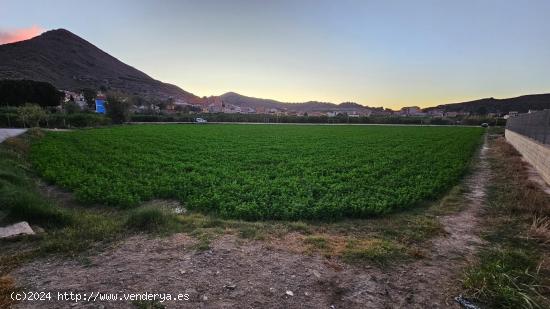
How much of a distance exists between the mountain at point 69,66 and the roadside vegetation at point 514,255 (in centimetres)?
12683

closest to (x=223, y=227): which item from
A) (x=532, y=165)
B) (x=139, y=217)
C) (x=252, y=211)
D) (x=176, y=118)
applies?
(x=252, y=211)

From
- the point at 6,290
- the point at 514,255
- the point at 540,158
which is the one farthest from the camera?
the point at 540,158

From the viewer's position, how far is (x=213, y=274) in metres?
4.52

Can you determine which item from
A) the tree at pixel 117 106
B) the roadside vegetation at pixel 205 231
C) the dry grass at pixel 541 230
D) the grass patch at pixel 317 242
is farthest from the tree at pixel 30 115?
the dry grass at pixel 541 230

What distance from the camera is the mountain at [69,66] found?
11356cm

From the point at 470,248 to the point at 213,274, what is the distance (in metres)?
5.00

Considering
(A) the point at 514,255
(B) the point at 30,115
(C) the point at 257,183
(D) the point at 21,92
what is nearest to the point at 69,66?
(D) the point at 21,92

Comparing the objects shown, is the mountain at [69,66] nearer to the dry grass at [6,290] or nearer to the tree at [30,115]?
the tree at [30,115]

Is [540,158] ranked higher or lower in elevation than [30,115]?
lower

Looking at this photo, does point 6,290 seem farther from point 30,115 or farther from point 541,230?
point 30,115

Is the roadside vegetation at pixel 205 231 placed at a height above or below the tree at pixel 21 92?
below

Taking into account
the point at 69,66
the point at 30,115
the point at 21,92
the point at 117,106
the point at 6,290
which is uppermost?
the point at 69,66

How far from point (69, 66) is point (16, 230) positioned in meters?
176

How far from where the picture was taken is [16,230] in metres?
5.82
